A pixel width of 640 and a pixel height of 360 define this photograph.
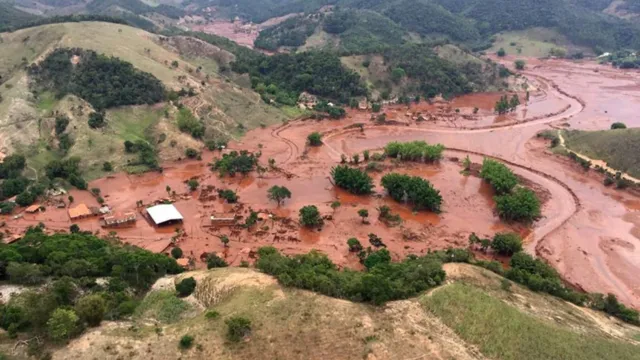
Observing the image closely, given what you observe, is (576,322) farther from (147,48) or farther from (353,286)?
(147,48)

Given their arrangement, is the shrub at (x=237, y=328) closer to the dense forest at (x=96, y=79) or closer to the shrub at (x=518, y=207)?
the shrub at (x=518, y=207)

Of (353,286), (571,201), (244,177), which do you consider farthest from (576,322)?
(244,177)

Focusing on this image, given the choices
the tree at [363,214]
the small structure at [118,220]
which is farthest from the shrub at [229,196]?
the tree at [363,214]

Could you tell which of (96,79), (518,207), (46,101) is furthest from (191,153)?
(518,207)

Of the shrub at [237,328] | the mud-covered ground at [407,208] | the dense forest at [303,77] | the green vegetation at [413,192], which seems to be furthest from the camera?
the dense forest at [303,77]

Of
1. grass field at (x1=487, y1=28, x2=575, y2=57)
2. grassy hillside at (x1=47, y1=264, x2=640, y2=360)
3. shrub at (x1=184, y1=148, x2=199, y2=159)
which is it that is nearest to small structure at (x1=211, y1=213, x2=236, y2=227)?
grassy hillside at (x1=47, y1=264, x2=640, y2=360)

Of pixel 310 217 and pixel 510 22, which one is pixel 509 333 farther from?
pixel 510 22

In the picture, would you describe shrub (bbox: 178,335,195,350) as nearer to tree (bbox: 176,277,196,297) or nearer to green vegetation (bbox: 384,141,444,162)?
tree (bbox: 176,277,196,297)
